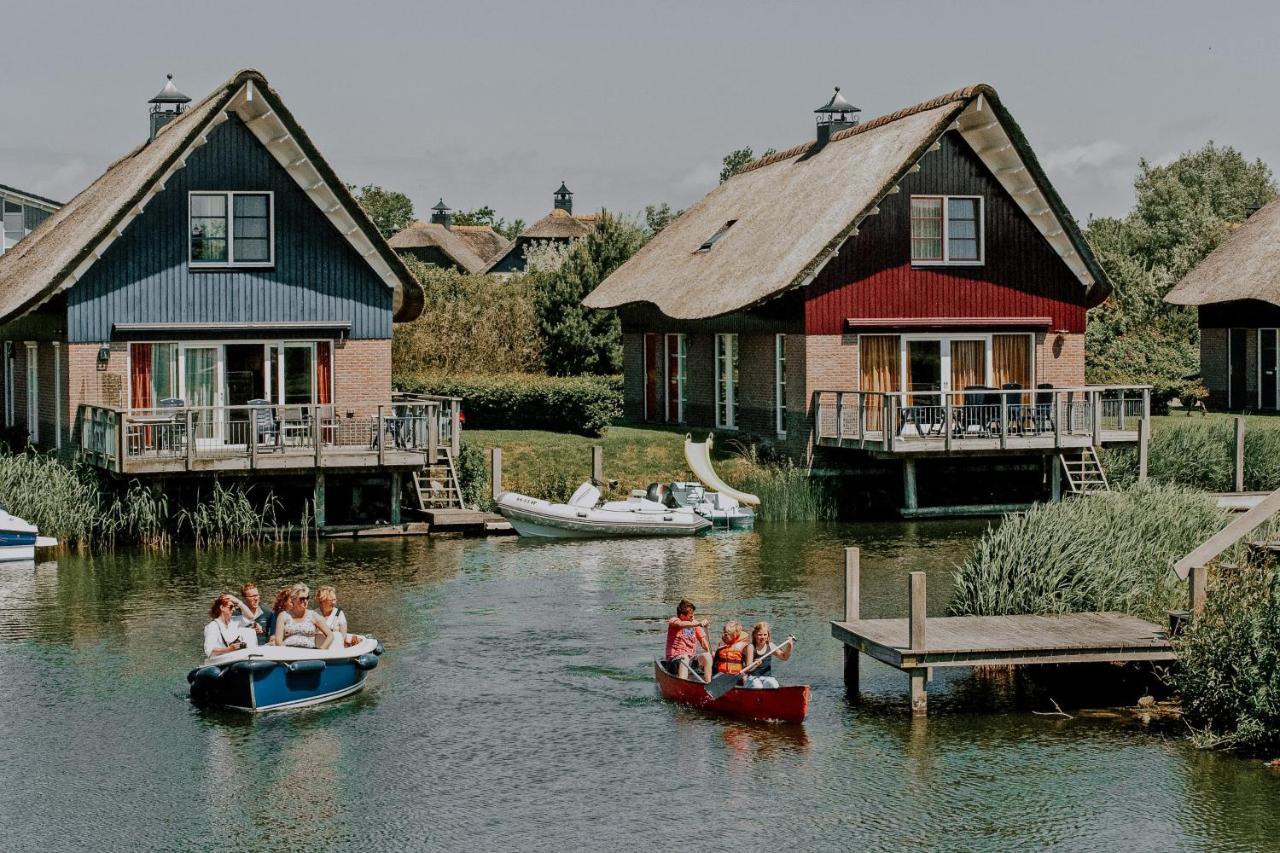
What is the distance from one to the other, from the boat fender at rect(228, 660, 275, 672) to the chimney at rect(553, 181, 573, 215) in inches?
4224

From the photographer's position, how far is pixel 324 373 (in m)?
37.6

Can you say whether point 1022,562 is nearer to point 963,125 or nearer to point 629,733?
point 629,733

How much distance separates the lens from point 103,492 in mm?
34469

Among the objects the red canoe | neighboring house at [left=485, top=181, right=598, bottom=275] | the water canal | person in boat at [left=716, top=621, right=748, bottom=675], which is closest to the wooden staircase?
the water canal

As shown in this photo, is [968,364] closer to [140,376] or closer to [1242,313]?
[1242,313]

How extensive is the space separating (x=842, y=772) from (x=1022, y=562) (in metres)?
6.25

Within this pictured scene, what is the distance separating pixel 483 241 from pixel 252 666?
355 ft

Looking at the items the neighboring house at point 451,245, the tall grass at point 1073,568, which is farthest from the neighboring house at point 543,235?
the tall grass at point 1073,568

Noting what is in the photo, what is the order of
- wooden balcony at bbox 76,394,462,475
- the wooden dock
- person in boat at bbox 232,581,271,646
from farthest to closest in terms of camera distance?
wooden balcony at bbox 76,394,462,475 → person in boat at bbox 232,581,271,646 → the wooden dock

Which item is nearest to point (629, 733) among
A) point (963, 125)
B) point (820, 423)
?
point (820, 423)

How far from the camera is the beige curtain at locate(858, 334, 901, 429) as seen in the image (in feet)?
137

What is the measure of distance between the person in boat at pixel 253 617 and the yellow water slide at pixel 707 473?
1768 cm

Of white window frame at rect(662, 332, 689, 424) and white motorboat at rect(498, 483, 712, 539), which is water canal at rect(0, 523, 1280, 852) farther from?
white window frame at rect(662, 332, 689, 424)

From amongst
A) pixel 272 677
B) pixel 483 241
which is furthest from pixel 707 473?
pixel 483 241
